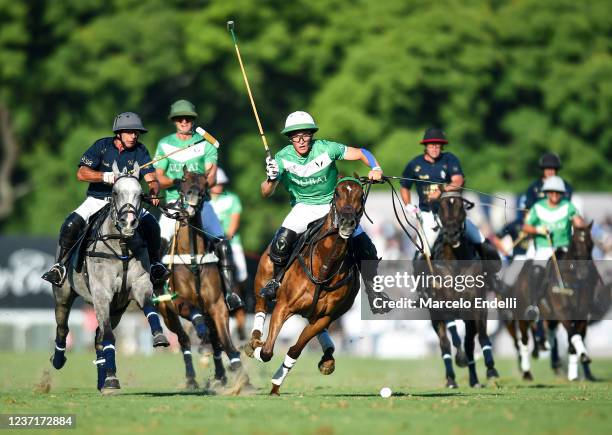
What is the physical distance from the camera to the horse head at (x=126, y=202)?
14133 mm

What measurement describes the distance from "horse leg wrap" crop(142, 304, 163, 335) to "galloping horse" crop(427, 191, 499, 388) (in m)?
4.25

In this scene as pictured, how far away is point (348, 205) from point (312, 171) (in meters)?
1.43

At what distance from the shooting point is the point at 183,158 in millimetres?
17094

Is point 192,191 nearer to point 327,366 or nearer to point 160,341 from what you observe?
point 160,341

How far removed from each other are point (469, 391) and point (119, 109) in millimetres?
24715

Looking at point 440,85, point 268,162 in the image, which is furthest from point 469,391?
point 440,85

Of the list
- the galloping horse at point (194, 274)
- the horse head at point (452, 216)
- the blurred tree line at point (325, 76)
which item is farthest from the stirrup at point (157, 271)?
the blurred tree line at point (325, 76)

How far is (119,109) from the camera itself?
128ft

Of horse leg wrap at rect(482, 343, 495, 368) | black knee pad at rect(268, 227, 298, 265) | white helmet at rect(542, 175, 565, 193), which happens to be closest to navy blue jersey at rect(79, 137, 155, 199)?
black knee pad at rect(268, 227, 298, 265)

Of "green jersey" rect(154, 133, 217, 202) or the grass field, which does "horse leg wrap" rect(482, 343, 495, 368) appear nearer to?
the grass field

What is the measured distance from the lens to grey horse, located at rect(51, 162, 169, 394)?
14219 mm

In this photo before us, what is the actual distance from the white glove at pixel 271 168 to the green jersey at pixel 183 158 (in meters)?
2.79

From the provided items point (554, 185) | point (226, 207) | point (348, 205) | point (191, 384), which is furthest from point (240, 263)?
point (348, 205)

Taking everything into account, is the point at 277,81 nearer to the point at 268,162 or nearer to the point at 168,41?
the point at 168,41
